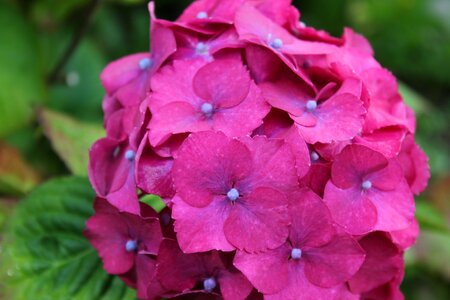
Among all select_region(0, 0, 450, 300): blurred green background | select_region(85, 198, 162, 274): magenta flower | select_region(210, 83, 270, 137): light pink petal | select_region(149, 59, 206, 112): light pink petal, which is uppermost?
select_region(149, 59, 206, 112): light pink petal

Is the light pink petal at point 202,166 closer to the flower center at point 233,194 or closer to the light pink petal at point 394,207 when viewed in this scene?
the flower center at point 233,194

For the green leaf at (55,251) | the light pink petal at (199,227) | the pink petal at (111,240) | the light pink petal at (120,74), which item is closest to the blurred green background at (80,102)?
the green leaf at (55,251)

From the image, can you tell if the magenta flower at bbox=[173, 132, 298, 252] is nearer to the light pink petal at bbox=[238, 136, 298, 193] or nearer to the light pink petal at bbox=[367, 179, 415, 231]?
the light pink petal at bbox=[238, 136, 298, 193]

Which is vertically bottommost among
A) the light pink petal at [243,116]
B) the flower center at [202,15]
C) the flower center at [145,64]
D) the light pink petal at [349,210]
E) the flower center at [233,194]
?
the light pink petal at [349,210]

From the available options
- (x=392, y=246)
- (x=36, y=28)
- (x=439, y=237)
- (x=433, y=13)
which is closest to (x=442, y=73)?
(x=433, y=13)

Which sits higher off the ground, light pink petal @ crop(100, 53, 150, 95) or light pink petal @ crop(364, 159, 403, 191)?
light pink petal @ crop(100, 53, 150, 95)

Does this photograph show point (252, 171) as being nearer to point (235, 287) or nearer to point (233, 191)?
point (233, 191)

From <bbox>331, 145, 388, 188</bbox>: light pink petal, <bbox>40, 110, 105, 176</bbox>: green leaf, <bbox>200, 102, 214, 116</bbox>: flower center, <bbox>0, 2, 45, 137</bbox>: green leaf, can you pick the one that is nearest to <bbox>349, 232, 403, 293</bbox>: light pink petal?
<bbox>331, 145, 388, 188</bbox>: light pink petal
